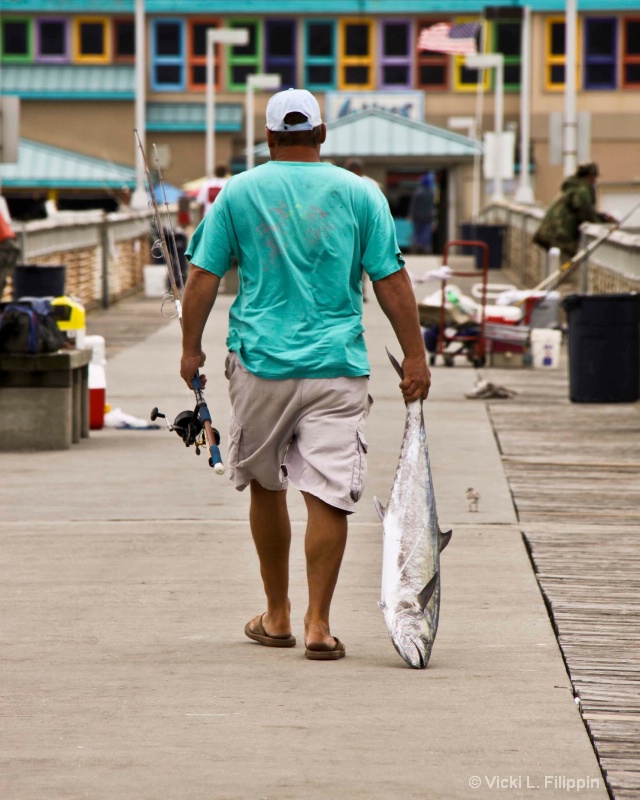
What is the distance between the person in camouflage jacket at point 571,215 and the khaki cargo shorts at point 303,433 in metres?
16.6

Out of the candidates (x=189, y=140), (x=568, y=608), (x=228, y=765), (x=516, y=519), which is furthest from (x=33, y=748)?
(x=189, y=140)

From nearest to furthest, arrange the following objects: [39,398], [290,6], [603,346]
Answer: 1. [39,398]
2. [603,346]
3. [290,6]

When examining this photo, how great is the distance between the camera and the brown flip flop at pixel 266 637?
6.30 m

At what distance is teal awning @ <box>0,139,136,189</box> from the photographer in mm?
54969

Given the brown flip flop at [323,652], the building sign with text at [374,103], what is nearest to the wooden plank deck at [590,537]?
the brown flip flop at [323,652]

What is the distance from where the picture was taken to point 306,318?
5.99m

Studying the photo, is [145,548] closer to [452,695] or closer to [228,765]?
[452,695]

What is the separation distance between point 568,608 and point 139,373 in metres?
10.2

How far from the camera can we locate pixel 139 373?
16766 millimetres

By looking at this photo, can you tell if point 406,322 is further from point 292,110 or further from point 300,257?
point 292,110

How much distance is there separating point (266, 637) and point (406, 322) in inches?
47.7

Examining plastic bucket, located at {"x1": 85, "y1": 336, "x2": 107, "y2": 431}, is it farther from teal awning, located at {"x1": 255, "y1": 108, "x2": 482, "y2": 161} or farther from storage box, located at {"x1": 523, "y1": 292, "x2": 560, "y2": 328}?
teal awning, located at {"x1": 255, "y1": 108, "x2": 482, "y2": 161}

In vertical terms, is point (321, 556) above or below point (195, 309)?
below

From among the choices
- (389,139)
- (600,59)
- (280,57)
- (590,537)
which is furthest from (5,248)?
(600,59)
